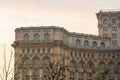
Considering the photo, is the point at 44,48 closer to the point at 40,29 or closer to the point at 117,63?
the point at 40,29

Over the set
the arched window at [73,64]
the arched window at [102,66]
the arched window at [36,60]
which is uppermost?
the arched window at [36,60]

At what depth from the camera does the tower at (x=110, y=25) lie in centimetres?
19150

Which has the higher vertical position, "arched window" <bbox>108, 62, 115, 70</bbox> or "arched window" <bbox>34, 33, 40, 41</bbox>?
"arched window" <bbox>34, 33, 40, 41</bbox>

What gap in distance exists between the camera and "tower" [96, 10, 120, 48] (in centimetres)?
19150

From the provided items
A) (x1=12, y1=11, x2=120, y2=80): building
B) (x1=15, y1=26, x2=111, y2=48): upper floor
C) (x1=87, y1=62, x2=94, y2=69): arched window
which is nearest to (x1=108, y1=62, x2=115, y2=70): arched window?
(x1=12, y1=11, x2=120, y2=80): building

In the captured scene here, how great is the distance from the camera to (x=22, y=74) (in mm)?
166375


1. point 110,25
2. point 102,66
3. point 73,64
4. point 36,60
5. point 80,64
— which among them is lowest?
point 102,66

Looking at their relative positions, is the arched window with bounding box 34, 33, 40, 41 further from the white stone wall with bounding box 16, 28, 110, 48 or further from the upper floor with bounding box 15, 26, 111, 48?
the white stone wall with bounding box 16, 28, 110, 48

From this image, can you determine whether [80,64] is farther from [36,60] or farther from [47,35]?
[36,60]

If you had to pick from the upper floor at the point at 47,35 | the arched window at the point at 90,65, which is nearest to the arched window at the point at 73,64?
the upper floor at the point at 47,35

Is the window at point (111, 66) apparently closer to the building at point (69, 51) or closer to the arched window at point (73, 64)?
the building at point (69, 51)

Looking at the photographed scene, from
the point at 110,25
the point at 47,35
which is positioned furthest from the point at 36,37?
the point at 110,25

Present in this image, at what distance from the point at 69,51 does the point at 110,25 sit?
95.1 ft

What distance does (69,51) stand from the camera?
17388 cm
